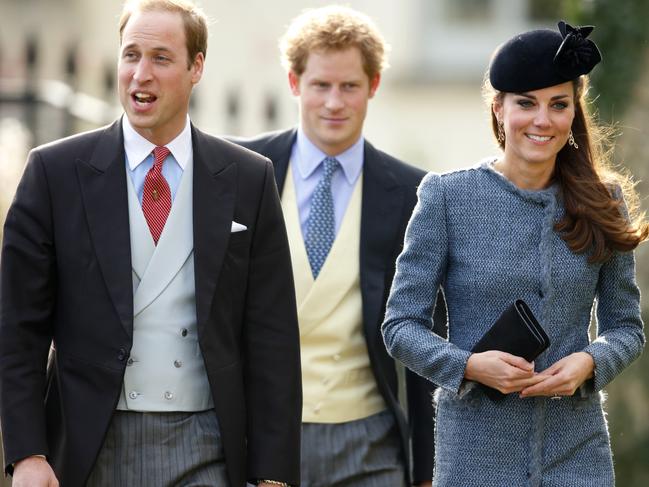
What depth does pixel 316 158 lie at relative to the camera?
6117mm

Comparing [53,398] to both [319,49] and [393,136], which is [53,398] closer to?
[319,49]

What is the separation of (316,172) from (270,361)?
133 cm

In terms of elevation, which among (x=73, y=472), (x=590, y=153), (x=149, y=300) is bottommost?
(x=73, y=472)

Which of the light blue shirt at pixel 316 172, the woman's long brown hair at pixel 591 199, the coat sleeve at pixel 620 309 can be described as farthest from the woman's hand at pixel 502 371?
the light blue shirt at pixel 316 172

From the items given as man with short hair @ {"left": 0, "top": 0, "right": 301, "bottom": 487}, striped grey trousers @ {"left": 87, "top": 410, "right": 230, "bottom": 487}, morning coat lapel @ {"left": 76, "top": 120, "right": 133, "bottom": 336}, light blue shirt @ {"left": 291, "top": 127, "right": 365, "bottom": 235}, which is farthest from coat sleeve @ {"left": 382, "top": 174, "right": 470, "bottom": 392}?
light blue shirt @ {"left": 291, "top": 127, "right": 365, "bottom": 235}

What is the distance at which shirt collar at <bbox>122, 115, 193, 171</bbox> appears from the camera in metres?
4.88

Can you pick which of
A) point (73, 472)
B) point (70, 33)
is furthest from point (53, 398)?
point (70, 33)

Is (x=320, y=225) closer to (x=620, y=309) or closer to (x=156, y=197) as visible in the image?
(x=156, y=197)

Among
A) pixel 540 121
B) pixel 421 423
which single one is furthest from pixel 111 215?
pixel 421 423

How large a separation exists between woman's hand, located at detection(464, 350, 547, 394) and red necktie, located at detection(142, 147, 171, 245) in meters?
0.97

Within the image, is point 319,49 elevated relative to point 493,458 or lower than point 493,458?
elevated

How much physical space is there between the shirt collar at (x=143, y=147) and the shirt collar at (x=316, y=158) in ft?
3.92

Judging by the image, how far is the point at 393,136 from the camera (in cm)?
1695

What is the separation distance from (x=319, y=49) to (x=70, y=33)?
1094 centimetres
